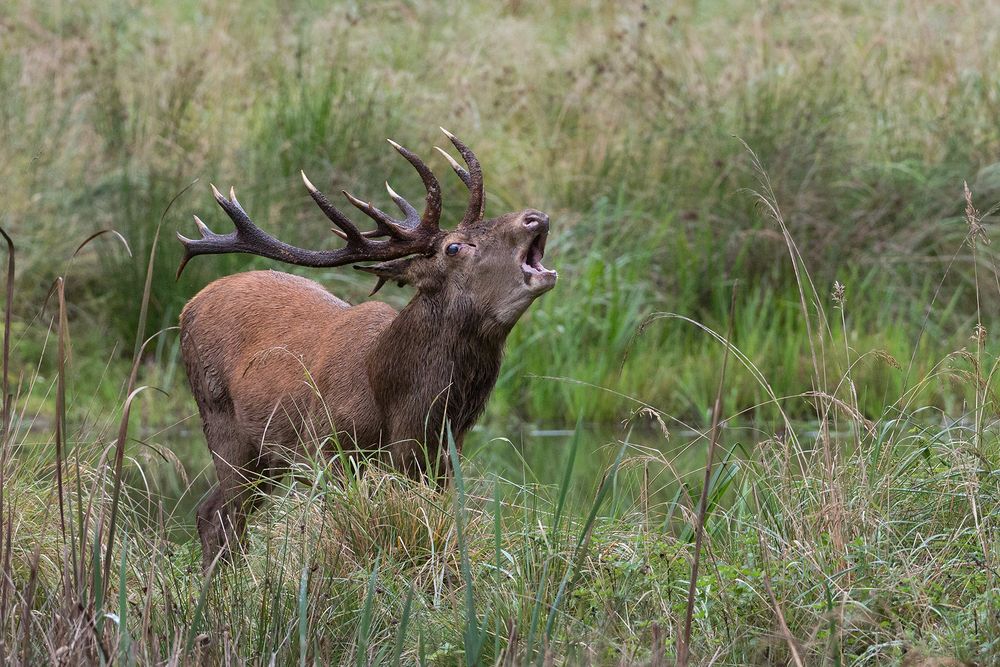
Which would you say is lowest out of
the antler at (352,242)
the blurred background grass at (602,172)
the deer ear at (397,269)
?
the blurred background grass at (602,172)

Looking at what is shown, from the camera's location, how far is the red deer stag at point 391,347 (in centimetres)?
539

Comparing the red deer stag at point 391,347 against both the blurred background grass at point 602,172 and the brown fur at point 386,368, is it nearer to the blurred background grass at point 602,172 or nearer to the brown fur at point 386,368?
the brown fur at point 386,368

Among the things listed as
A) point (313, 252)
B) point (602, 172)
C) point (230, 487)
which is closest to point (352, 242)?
point (313, 252)

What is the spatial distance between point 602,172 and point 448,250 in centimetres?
585

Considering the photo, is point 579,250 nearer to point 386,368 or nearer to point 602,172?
point 602,172

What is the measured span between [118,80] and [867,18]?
6.36m

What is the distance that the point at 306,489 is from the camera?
210 inches

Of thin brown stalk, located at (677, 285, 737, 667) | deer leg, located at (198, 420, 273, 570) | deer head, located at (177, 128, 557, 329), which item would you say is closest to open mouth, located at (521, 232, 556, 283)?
deer head, located at (177, 128, 557, 329)

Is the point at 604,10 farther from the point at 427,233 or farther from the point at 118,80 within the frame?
the point at 427,233

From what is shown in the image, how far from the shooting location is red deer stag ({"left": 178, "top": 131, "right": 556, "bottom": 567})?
5387 mm

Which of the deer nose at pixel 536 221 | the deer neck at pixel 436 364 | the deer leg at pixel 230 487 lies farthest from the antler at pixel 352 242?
the deer leg at pixel 230 487

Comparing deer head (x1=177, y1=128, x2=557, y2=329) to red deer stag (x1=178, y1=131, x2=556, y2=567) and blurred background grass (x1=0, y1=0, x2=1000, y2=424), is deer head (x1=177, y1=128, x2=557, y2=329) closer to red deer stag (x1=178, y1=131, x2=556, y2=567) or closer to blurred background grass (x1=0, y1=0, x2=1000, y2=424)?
red deer stag (x1=178, y1=131, x2=556, y2=567)

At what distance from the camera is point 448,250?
18.1 ft

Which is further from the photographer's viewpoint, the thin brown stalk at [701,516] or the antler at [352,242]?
the antler at [352,242]
